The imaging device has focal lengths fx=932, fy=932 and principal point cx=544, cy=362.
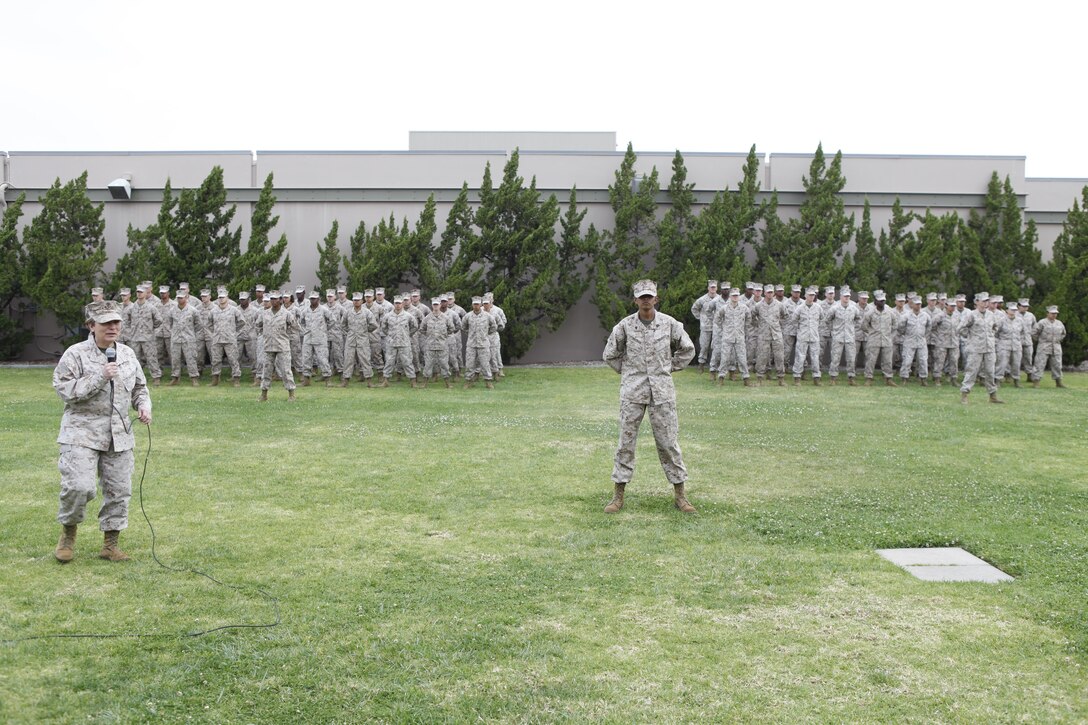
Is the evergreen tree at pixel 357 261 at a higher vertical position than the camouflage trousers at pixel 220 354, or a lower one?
higher

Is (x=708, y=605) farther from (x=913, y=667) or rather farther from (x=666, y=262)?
(x=666, y=262)

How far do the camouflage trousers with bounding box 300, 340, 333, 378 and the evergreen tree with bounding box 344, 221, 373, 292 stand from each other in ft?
10.5

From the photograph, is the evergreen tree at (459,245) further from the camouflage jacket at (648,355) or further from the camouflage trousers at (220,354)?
the camouflage jacket at (648,355)

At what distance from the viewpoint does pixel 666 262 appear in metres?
27.4

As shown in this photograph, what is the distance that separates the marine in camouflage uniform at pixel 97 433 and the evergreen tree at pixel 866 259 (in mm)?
22587

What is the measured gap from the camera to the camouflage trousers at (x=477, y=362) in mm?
22075

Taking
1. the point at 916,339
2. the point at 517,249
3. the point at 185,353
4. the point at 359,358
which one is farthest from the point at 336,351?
the point at 916,339

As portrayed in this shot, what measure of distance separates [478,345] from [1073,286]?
57.1 feet

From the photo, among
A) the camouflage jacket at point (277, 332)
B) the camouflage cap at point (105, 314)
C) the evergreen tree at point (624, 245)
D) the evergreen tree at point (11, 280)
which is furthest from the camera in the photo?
the evergreen tree at point (624, 245)

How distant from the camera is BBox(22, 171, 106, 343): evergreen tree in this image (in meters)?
25.2

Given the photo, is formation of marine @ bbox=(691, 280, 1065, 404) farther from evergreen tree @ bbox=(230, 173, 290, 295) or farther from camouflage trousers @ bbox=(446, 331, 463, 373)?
evergreen tree @ bbox=(230, 173, 290, 295)

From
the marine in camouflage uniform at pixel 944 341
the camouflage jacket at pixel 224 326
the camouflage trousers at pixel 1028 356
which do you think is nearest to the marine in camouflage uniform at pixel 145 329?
the camouflage jacket at pixel 224 326

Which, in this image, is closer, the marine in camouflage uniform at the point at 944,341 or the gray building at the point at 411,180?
the marine in camouflage uniform at the point at 944,341

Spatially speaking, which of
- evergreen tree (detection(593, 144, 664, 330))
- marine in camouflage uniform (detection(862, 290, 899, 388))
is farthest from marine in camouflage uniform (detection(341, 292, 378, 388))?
marine in camouflage uniform (detection(862, 290, 899, 388))
